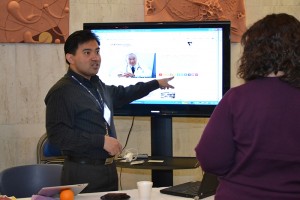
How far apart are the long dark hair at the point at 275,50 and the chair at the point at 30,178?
66.3 inches

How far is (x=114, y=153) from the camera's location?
105 inches

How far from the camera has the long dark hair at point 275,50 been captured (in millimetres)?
1624

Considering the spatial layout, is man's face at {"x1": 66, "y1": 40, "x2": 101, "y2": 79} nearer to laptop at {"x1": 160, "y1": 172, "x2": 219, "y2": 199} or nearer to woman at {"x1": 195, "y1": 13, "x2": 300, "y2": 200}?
laptop at {"x1": 160, "y1": 172, "x2": 219, "y2": 199}

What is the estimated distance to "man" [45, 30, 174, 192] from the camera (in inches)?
104

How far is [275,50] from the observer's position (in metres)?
1.63

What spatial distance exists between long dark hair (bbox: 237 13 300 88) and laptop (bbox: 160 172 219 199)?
32.0 inches

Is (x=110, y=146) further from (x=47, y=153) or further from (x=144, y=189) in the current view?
(x=47, y=153)

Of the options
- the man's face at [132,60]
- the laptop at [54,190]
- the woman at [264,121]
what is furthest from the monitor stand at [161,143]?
the woman at [264,121]

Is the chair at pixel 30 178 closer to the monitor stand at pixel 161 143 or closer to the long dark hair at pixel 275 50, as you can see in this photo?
the monitor stand at pixel 161 143

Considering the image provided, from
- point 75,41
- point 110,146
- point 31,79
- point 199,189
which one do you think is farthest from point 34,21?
point 199,189

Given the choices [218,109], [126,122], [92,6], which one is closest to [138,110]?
[126,122]

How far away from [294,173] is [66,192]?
3.47 feet

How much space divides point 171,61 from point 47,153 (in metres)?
1.14

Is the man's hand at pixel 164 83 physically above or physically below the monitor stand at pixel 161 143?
above
